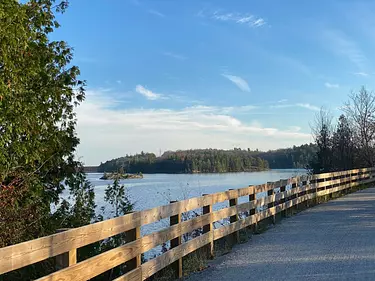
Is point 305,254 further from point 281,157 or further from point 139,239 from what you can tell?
point 281,157

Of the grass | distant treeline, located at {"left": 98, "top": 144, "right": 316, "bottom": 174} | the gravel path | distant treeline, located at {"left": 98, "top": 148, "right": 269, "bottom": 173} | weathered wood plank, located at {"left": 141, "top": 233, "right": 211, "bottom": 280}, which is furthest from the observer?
distant treeline, located at {"left": 98, "top": 148, "right": 269, "bottom": 173}

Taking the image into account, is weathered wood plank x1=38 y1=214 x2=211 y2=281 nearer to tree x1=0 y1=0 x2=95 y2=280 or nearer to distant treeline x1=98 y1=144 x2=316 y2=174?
tree x1=0 y1=0 x2=95 y2=280

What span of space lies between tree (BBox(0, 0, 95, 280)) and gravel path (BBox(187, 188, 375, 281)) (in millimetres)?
3338

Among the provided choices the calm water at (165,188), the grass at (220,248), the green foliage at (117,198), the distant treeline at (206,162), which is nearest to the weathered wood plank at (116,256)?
the grass at (220,248)

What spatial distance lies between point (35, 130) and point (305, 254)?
20.6ft

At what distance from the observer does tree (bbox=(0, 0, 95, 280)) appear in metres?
7.43

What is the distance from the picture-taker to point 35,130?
9180 mm

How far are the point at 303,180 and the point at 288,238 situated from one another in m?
5.49

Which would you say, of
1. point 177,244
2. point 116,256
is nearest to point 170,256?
point 177,244

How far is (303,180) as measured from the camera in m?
13.6

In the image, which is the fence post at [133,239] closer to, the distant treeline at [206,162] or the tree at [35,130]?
the tree at [35,130]

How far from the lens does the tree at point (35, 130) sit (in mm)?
7426

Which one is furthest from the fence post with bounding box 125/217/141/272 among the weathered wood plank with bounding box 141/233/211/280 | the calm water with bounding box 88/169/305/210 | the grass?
the calm water with bounding box 88/169/305/210

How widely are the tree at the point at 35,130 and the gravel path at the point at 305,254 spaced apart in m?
3.34
